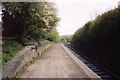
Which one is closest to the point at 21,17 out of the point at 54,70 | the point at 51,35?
the point at 54,70

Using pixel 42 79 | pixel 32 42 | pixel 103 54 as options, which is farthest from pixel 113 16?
pixel 32 42

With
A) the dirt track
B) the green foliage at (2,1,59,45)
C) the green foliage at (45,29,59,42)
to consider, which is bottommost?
the dirt track

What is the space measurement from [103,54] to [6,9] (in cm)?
1352

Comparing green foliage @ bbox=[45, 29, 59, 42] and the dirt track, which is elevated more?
green foliage @ bbox=[45, 29, 59, 42]

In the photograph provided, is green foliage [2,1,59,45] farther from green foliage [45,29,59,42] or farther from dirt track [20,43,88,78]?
green foliage [45,29,59,42]

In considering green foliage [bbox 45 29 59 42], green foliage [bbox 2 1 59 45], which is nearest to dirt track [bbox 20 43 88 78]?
green foliage [bbox 2 1 59 45]

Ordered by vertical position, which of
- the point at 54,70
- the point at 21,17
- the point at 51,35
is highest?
the point at 21,17

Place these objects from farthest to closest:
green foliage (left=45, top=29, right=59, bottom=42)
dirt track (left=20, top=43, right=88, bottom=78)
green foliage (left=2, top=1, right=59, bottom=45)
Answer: green foliage (left=45, top=29, right=59, bottom=42) → green foliage (left=2, top=1, right=59, bottom=45) → dirt track (left=20, top=43, right=88, bottom=78)

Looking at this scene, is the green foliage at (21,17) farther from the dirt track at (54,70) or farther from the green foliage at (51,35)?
the green foliage at (51,35)

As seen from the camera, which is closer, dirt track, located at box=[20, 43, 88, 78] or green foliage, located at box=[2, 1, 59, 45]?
dirt track, located at box=[20, 43, 88, 78]

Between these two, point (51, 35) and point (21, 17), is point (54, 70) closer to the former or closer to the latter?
point (21, 17)

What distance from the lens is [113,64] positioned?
63.6 feet

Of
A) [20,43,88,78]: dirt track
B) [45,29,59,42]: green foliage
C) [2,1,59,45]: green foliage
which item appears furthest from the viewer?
[45,29,59,42]: green foliage

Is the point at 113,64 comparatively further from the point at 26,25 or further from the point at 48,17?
the point at 48,17
